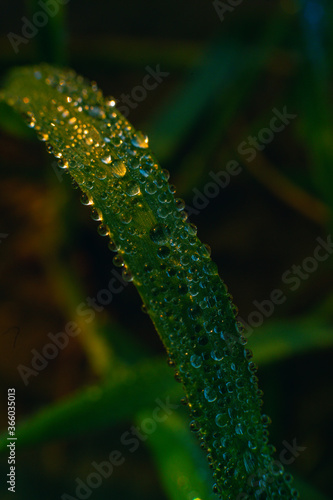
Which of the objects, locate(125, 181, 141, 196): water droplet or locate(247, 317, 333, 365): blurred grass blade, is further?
locate(247, 317, 333, 365): blurred grass blade

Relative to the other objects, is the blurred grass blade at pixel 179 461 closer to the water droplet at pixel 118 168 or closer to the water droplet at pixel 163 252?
the water droplet at pixel 163 252

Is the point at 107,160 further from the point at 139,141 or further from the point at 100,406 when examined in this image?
the point at 100,406

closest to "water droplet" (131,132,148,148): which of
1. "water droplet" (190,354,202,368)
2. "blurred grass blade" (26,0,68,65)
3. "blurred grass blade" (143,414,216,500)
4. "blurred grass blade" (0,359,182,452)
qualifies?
"water droplet" (190,354,202,368)

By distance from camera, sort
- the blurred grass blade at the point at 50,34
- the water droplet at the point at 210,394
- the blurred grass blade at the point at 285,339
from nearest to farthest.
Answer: the water droplet at the point at 210,394, the blurred grass blade at the point at 285,339, the blurred grass blade at the point at 50,34

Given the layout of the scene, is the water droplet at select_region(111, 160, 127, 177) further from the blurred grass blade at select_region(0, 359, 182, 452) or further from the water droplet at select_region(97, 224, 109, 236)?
the blurred grass blade at select_region(0, 359, 182, 452)

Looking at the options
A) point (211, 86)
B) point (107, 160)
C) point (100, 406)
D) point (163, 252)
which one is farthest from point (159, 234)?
point (211, 86)

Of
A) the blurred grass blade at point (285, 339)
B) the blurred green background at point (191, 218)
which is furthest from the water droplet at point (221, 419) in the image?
the blurred grass blade at point (285, 339)

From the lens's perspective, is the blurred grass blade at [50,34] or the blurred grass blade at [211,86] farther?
the blurred grass blade at [211,86]
